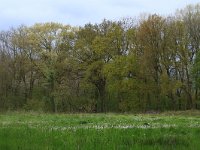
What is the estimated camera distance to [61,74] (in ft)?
269

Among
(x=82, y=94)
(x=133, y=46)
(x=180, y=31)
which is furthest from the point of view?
(x=82, y=94)

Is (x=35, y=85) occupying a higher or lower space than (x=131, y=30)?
lower

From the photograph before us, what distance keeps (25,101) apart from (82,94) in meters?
12.3

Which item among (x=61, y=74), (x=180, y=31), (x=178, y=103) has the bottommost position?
(x=178, y=103)

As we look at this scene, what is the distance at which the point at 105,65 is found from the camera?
75875mm

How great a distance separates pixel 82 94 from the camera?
83.3m

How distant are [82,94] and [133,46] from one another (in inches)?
573

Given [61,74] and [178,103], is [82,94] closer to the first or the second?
[61,74]

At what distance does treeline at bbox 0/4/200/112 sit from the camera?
73438 millimetres

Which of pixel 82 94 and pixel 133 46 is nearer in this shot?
pixel 133 46

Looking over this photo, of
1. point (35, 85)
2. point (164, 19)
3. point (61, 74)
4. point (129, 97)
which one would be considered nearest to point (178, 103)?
point (129, 97)

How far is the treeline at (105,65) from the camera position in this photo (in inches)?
2891

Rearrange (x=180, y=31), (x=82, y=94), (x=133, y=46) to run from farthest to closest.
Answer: (x=82, y=94) < (x=133, y=46) < (x=180, y=31)

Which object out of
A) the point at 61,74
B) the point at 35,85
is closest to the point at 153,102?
the point at 61,74
